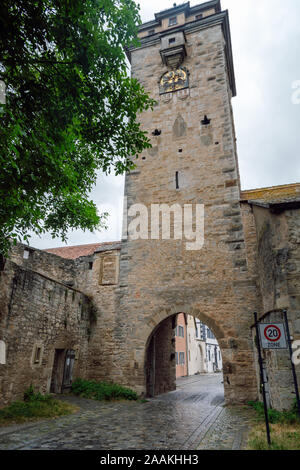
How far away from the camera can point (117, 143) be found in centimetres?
696

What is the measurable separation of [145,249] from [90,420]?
641 cm

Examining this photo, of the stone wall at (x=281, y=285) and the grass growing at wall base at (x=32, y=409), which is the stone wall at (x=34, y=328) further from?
the stone wall at (x=281, y=285)

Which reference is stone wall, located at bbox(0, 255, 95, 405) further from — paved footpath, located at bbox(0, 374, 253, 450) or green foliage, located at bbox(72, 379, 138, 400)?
paved footpath, located at bbox(0, 374, 253, 450)

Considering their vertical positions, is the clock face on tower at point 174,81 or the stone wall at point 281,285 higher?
the clock face on tower at point 174,81

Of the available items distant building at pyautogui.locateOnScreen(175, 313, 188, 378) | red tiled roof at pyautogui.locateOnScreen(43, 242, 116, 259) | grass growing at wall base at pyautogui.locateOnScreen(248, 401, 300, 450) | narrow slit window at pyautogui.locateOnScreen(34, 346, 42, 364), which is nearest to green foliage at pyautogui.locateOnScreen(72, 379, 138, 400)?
narrow slit window at pyautogui.locateOnScreen(34, 346, 42, 364)

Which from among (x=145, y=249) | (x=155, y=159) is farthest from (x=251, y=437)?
(x=155, y=159)

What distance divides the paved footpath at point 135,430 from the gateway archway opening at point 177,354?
3104 millimetres

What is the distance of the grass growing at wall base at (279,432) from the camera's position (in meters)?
4.50

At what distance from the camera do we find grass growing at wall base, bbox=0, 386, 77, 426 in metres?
6.65

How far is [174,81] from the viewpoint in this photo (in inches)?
566

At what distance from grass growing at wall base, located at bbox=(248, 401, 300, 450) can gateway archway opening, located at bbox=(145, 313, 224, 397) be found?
5.28 meters

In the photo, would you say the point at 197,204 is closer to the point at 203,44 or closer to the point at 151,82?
the point at 151,82

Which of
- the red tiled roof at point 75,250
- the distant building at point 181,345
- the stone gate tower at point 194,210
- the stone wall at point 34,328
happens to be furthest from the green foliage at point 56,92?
the distant building at point 181,345
